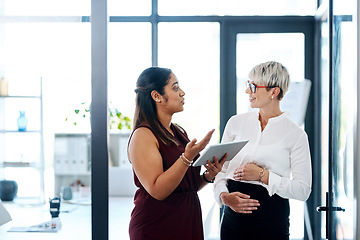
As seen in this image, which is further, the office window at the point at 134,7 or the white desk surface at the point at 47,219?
the office window at the point at 134,7

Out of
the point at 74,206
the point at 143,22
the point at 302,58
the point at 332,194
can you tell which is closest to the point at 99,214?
the point at 74,206

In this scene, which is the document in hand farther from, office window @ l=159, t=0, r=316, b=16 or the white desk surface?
office window @ l=159, t=0, r=316, b=16

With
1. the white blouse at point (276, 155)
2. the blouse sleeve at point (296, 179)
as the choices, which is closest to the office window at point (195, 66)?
the white blouse at point (276, 155)

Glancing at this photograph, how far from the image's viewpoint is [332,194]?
231 cm

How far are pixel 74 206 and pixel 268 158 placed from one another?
97 centimetres

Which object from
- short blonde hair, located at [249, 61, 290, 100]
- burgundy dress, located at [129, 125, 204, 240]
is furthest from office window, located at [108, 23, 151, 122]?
burgundy dress, located at [129, 125, 204, 240]

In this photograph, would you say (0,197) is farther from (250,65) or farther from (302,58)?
(302,58)

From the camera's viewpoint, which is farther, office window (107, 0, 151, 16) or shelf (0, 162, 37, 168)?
office window (107, 0, 151, 16)

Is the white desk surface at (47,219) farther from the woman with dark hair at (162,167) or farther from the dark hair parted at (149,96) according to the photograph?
the dark hair parted at (149,96)

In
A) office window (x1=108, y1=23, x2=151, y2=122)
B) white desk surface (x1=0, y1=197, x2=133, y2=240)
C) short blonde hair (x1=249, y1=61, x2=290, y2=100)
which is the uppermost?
office window (x1=108, y1=23, x2=151, y2=122)

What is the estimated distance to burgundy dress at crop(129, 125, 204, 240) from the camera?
2.01 metres

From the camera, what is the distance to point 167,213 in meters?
2.02

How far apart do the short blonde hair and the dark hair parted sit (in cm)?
49

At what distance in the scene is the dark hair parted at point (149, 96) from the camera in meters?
2.06
